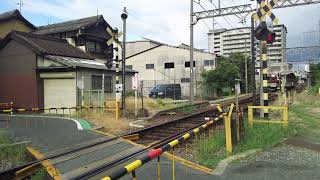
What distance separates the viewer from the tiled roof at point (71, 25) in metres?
37.4

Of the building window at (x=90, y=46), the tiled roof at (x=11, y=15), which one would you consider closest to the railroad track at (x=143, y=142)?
the building window at (x=90, y=46)

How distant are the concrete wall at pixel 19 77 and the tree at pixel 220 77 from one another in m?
22.0

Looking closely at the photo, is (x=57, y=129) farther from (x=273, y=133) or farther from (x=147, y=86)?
(x=147, y=86)

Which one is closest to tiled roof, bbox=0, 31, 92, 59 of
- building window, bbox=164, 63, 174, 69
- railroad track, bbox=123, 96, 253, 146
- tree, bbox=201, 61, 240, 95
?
railroad track, bbox=123, 96, 253, 146

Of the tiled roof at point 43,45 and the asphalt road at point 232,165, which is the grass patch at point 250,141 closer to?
the asphalt road at point 232,165

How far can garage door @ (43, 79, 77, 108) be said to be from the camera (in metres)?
25.1

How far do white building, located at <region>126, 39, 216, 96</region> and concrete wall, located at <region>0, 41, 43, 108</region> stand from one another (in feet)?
63.9

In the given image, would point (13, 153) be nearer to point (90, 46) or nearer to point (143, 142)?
point (143, 142)

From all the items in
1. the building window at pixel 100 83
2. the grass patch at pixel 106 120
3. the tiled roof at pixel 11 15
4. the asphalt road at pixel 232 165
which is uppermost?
the tiled roof at pixel 11 15

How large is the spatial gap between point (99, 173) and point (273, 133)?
16.5 feet

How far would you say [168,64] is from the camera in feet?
160

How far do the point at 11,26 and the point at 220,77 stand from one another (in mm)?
22939

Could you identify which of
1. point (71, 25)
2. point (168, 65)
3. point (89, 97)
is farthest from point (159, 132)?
point (168, 65)

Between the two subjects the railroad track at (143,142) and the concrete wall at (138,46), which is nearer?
the railroad track at (143,142)
